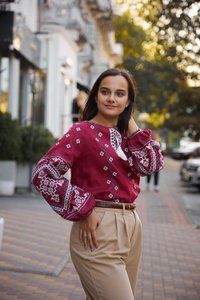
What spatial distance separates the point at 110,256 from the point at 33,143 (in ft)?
41.2

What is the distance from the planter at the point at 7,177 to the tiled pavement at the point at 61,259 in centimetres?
167

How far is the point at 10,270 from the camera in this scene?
6.96 m

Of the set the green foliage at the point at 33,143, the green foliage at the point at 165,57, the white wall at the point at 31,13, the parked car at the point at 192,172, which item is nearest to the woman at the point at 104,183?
the green foliage at the point at 165,57

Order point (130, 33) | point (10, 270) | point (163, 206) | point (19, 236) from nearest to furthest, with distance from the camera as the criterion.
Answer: point (10, 270)
point (19, 236)
point (163, 206)
point (130, 33)

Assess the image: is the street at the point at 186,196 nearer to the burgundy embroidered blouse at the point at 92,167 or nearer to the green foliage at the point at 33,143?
the green foliage at the point at 33,143

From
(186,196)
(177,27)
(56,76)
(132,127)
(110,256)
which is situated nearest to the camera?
(110,256)

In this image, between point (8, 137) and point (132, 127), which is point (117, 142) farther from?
point (8, 137)

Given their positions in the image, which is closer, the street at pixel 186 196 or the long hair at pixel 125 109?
the long hair at pixel 125 109

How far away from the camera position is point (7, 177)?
14883mm

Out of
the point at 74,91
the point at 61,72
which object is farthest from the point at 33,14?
the point at 74,91

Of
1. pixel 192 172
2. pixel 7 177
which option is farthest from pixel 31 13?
pixel 7 177

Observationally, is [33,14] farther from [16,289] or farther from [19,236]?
[16,289]

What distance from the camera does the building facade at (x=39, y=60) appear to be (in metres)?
16.5

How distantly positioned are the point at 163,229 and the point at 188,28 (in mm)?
3528
